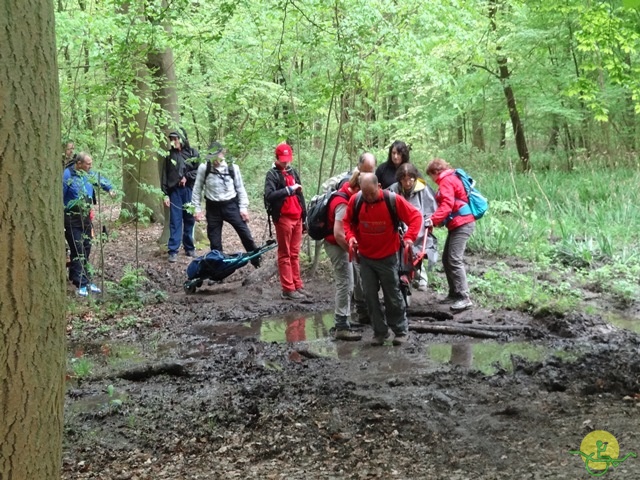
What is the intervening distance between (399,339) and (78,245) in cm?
496

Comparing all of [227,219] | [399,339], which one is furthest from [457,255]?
[227,219]

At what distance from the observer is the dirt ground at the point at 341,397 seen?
12.2 feet

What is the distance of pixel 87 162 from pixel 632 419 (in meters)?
7.02

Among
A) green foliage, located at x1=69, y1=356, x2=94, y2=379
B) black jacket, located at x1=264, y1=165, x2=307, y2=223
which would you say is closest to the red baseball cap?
black jacket, located at x1=264, y1=165, x2=307, y2=223

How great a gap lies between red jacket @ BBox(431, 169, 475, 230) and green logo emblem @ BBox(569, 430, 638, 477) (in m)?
3.72

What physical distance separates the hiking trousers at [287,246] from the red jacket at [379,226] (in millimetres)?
2352

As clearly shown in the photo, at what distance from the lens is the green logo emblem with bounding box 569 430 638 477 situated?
3262 millimetres

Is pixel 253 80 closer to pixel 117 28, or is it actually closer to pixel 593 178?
pixel 117 28

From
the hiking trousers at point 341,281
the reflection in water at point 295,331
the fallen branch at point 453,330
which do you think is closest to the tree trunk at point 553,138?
the fallen branch at point 453,330

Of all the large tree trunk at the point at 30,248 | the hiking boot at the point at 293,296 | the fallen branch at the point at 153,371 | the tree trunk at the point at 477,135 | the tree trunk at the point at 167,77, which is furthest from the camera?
the tree trunk at the point at 477,135

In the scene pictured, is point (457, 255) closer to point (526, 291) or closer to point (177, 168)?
point (526, 291)

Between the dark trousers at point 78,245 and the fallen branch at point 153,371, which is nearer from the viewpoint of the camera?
the fallen branch at point 153,371

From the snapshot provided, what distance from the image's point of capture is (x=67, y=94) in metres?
8.30

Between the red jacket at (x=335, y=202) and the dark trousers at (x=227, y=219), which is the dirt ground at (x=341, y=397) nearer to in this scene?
the red jacket at (x=335, y=202)
